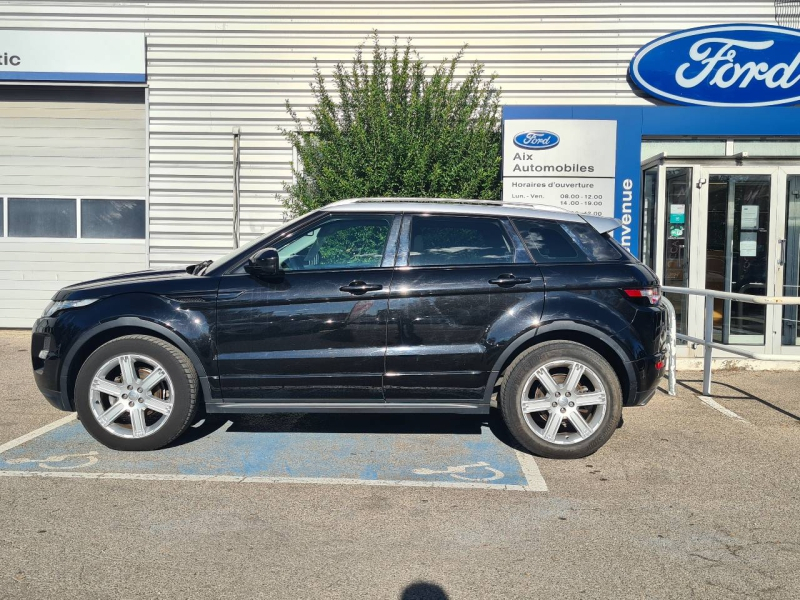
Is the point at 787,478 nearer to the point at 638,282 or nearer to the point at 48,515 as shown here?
the point at 638,282

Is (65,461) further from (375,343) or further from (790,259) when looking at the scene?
(790,259)

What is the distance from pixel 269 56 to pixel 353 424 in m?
6.51

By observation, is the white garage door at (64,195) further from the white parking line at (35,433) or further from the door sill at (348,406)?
the door sill at (348,406)

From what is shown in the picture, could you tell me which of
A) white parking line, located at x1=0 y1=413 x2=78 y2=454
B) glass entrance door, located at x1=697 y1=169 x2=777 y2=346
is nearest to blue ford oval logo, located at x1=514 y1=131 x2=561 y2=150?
glass entrance door, located at x1=697 y1=169 x2=777 y2=346

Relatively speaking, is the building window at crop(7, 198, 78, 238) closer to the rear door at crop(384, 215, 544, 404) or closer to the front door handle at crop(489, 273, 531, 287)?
the rear door at crop(384, 215, 544, 404)

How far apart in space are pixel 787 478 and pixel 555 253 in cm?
211

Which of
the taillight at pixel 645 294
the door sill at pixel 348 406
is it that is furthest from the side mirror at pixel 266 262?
the taillight at pixel 645 294

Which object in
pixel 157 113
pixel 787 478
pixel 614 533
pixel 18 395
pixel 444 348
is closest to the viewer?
pixel 614 533

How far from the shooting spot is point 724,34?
36.6ft

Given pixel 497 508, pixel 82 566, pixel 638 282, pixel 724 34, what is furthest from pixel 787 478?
pixel 724 34

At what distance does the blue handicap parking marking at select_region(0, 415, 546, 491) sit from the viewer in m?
5.52

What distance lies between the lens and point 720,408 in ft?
25.3

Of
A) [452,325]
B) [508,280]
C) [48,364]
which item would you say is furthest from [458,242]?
[48,364]

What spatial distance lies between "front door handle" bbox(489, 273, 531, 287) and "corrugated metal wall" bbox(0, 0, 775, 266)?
621 cm
